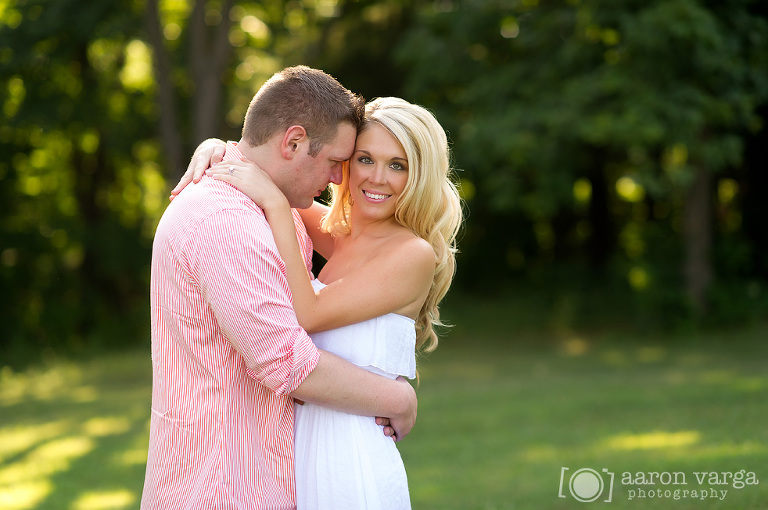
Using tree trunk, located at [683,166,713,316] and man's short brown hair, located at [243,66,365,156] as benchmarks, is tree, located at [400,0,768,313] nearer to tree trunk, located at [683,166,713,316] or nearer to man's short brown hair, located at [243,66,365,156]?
tree trunk, located at [683,166,713,316]

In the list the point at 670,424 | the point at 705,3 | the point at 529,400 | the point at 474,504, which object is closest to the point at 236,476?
the point at 474,504

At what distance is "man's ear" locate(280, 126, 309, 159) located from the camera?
2.72 metres

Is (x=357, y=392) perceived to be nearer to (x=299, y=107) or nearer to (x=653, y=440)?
(x=299, y=107)

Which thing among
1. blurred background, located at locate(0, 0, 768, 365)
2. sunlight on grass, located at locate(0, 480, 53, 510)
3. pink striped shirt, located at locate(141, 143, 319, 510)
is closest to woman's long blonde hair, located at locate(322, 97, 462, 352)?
pink striped shirt, located at locate(141, 143, 319, 510)

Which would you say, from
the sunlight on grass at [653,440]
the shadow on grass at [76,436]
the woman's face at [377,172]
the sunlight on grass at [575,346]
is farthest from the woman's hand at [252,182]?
the sunlight on grass at [575,346]

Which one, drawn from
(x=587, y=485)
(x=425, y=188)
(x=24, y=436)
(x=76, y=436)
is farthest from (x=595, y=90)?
(x=425, y=188)

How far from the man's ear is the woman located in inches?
4.7

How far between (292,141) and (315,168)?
133mm

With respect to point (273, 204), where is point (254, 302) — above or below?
below

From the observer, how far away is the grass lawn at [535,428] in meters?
6.76

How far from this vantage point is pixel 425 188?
124 inches

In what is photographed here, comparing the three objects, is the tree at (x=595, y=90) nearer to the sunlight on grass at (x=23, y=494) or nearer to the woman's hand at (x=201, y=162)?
the sunlight on grass at (x=23, y=494)

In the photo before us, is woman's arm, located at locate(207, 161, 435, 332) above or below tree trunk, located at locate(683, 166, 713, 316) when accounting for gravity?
below

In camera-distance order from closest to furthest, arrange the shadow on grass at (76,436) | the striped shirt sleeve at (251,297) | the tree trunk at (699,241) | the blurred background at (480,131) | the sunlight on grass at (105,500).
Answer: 1. the striped shirt sleeve at (251,297)
2. the sunlight on grass at (105,500)
3. the shadow on grass at (76,436)
4. the blurred background at (480,131)
5. the tree trunk at (699,241)
